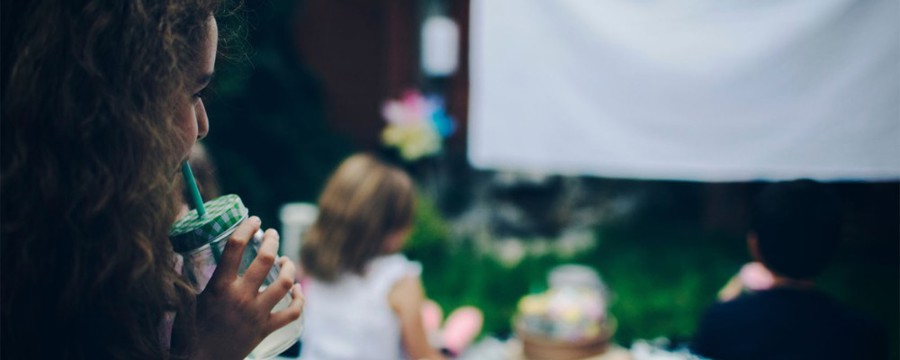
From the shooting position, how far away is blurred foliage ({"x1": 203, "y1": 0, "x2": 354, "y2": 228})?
10.8 ft

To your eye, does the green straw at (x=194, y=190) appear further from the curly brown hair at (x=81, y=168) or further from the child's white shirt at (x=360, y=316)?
the child's white shirt at (x=360, y=316)

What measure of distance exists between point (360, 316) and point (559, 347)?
2.03 ft

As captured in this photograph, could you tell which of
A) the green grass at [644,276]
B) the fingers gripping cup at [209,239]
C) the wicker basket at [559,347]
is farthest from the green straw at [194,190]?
the green grass at [644,276]

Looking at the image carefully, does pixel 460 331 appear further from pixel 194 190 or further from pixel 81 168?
pixel 81 168

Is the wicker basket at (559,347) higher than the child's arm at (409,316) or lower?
lower

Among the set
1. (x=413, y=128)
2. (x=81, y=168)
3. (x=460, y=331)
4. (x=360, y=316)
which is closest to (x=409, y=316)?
(x=360, y=316)

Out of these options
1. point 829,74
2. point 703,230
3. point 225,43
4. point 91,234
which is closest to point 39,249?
point 91,234

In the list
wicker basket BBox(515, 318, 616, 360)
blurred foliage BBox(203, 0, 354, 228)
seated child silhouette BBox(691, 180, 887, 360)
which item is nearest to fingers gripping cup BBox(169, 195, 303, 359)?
seated child silhouette BBox(691, 180, 887, 360)

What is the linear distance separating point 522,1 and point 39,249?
1332mm

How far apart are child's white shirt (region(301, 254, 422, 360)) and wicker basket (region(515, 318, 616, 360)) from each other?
41 cm

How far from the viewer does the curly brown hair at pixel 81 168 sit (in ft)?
2.37

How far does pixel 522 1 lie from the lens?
180cm

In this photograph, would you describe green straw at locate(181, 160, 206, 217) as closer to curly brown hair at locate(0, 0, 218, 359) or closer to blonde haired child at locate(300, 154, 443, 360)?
curly brown hair at locate(0, 0, 218, 359)

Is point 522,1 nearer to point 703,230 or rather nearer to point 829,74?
point 829,74
